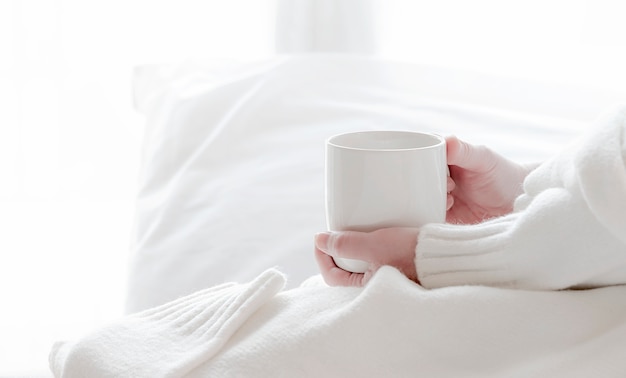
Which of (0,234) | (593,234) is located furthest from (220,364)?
(0,234)

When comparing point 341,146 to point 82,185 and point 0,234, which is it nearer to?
point 0,234

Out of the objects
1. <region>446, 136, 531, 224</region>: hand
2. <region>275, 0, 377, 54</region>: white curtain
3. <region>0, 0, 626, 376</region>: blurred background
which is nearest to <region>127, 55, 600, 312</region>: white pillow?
<region>446, 136, 531, 224</region>: hand

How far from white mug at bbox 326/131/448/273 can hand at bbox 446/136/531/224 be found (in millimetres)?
144

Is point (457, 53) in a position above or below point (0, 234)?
above

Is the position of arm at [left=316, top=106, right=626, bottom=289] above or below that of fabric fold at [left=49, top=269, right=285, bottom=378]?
above

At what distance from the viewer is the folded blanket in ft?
2.32

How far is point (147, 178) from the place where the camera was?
1.54m

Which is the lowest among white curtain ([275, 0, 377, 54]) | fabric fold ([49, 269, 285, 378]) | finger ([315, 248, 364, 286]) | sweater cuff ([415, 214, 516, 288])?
fabric fold ([49, 269, 285, 378])

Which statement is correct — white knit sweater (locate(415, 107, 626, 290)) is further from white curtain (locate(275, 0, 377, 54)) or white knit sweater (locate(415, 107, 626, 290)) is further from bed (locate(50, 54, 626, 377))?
white curtain (locate(275, 0, 377, 54))

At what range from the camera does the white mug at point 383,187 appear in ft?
2.53

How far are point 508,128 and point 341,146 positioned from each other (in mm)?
873

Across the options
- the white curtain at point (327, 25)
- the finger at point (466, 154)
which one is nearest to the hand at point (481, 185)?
the finger at point (466, 154)

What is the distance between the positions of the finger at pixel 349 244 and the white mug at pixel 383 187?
0.01 meters

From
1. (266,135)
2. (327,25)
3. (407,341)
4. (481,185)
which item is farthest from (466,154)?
(327,25)
